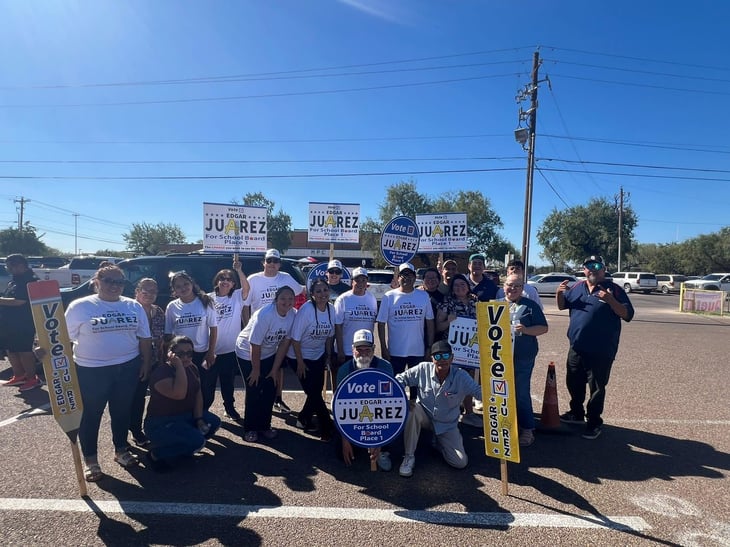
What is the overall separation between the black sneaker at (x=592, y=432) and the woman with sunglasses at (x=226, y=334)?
158 inches

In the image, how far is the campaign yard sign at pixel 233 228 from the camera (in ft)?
21.4

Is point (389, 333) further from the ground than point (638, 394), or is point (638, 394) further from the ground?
point (389, 333)

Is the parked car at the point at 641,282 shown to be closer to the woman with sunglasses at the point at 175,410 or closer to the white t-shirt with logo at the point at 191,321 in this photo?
the white t-shirt with logo at the point at 191,321

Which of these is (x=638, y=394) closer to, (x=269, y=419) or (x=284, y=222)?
(x=269, y=419)

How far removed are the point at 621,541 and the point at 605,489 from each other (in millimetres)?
722

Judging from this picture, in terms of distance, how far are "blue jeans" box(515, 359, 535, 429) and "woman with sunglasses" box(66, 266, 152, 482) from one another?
388 cm

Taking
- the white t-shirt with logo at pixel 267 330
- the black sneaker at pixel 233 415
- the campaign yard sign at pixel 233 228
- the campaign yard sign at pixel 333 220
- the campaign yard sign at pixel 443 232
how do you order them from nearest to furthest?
1. the white t-shirt with logo at pixel 267 330
2. the black sneaker at pixel 233 415
3. the campaign yard sign at pixel 233 228
4. the campaign yard sign at pixel 443 232
5. the campaign yard sign at pixel 333 220

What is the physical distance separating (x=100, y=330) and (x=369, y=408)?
8.11 ft

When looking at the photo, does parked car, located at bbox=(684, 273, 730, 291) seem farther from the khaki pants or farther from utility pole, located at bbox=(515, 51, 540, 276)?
the khaki pants

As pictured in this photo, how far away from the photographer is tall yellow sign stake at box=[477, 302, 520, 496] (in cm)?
328

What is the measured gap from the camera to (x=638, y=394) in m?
5.99

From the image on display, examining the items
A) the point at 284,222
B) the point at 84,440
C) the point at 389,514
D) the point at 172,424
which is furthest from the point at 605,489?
the point at 284,222

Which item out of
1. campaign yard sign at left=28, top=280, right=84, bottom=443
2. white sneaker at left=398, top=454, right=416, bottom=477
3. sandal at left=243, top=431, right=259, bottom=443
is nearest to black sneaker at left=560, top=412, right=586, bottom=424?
white sneaker at left=398, top=454, right=416, bottom=477

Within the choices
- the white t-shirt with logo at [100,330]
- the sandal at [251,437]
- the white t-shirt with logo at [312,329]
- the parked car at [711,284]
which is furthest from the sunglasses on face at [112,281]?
the parked car at [711,284]
